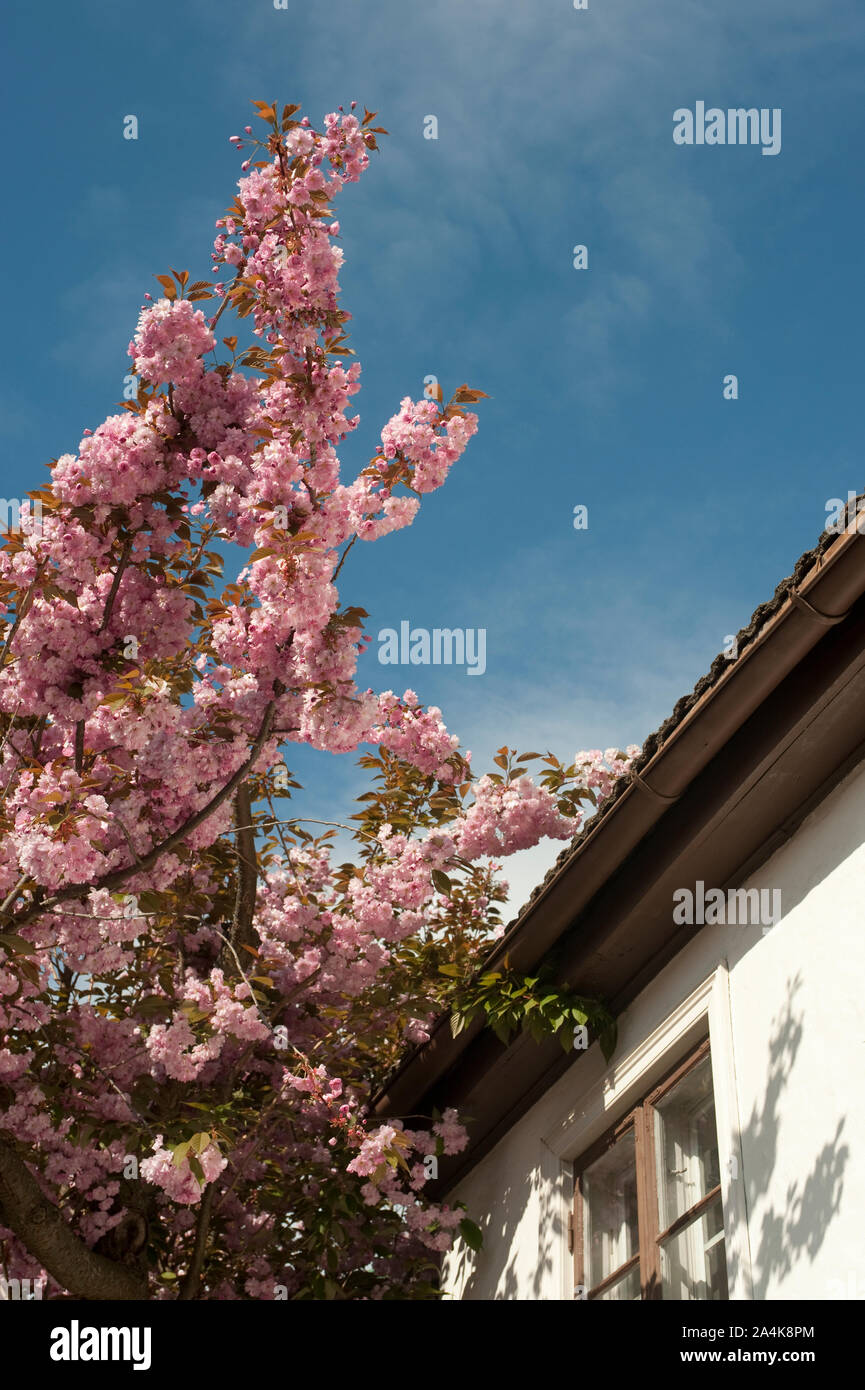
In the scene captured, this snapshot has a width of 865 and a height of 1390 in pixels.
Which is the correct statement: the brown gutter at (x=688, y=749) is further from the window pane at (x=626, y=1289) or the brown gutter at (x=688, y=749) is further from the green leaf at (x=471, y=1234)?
the window pane at (x=626, y=1289)

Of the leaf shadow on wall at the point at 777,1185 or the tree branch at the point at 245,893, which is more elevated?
the tree branch at the point at 245,893

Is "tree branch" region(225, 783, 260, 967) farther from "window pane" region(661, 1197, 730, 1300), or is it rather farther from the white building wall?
"window pane" region(661, 1197, 730, 1300)

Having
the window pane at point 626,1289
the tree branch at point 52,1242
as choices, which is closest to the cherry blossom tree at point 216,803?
the tree branch at point 52,1242

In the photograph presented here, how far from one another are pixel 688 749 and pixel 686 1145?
167 centimetres

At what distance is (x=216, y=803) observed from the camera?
5.29 meters

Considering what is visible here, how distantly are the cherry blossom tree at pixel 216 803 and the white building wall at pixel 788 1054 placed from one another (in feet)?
2.14

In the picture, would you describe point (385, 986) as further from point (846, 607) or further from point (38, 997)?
point (846, 607)

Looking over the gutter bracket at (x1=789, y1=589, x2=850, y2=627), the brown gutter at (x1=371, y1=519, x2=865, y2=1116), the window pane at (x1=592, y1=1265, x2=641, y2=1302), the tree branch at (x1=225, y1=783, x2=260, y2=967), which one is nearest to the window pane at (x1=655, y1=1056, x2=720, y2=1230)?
the window pane at (x1=592, y1=1265, x2=641, y2=1302)

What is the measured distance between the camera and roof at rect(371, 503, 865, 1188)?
4637 mm

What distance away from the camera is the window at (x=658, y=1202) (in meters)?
5.00

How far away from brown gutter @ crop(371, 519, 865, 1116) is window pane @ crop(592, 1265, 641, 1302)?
1291 millimetres

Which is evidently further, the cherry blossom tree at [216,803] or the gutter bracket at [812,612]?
the cherry blossom tree at [216,803]

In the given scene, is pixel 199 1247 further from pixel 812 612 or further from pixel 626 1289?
pixel 812 612
